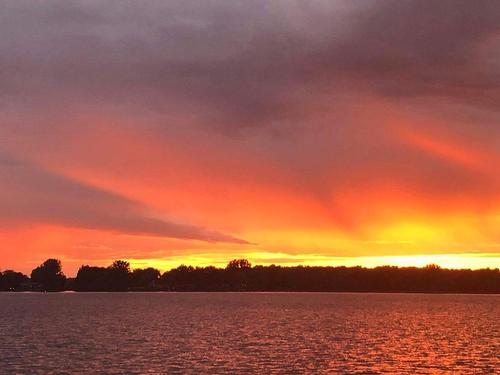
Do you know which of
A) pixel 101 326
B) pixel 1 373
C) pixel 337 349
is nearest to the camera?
pixel 1 373

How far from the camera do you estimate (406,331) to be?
129625 mm

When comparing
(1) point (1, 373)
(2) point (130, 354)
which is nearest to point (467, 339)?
(2) point (130, 354)

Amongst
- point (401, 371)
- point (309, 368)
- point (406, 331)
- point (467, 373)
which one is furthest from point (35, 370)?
point (406, 331)

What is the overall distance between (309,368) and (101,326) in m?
73.5

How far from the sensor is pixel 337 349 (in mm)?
93062

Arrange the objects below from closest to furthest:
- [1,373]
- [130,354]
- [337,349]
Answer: [1,373] → [130,354] → [337,349]

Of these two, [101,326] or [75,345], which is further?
[101,326]

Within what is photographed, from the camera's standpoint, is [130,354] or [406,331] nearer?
[130,354]

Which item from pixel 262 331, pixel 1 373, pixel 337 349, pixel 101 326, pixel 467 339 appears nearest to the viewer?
pixel 1 373

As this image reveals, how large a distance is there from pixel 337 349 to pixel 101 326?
60889 mm

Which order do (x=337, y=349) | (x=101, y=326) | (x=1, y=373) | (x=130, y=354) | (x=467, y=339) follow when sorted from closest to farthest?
(x=1, y=373) < (x=130, y=354) < (x=337, y=349) < (x=467, y=339) < (x=101, y=326)

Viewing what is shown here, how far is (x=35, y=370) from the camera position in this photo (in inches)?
2756

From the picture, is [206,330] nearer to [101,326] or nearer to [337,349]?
[101,326]

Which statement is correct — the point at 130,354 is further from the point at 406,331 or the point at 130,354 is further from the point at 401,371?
the point at 406,331
